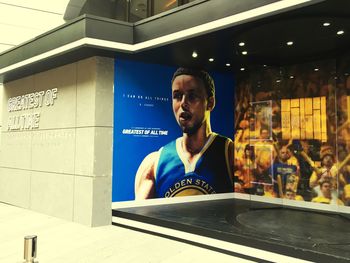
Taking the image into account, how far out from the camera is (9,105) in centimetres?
1045

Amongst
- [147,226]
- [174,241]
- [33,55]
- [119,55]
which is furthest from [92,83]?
[174,241]

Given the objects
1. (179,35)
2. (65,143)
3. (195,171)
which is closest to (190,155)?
(195,171)

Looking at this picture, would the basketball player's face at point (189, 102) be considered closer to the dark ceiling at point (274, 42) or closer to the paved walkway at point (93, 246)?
the dark ceiling at point (274, 42)

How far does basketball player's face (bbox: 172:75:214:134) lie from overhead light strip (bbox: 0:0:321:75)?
184 cm

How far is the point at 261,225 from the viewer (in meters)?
6.06

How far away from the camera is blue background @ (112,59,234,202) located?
7496 mm

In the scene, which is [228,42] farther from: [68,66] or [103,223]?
[103,223]

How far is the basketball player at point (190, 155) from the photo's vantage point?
8039 mm

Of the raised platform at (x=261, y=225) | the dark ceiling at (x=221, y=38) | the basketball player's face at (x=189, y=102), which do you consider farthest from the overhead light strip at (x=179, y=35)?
the raised platform at (x=261, y=225)

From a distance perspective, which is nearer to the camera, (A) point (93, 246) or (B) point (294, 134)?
(A) point (93, 246)

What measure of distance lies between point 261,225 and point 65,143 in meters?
4.38

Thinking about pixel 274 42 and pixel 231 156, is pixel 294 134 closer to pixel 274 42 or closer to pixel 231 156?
pixel 231 156

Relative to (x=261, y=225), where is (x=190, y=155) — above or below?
above

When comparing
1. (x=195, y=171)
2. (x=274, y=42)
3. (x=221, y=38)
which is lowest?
(x=195, y=171)
